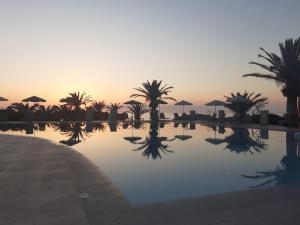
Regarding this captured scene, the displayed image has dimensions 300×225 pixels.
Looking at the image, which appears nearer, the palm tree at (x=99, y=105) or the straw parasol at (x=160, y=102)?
the straw parasol at (x=160, y=102)

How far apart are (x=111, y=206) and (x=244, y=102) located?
22148 millimetres

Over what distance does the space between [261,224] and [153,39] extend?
56.1ft

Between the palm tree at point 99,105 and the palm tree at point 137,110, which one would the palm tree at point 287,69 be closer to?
the palm tree at point 137,110

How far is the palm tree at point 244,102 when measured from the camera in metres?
24.4

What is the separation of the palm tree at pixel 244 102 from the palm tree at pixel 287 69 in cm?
289

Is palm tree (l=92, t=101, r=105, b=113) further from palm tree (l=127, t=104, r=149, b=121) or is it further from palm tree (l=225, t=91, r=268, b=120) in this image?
palm tree (l=225, t=91, r=268, b=120)

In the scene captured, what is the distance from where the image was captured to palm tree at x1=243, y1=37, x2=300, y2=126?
2181 centimetres

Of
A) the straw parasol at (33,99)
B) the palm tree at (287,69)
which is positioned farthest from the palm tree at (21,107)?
the palm tree at (287,69)

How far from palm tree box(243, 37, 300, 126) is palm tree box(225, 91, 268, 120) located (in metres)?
2.89

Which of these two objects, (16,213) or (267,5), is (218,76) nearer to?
(267,5)

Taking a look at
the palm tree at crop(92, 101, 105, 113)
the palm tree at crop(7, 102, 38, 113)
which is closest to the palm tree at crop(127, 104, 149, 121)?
the palm tree at crop(92, 101, 105, 113)

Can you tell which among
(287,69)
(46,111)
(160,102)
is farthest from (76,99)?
(287,69)

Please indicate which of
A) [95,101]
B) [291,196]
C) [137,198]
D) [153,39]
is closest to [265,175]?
[291,196]

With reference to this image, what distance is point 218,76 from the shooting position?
2642 cm
